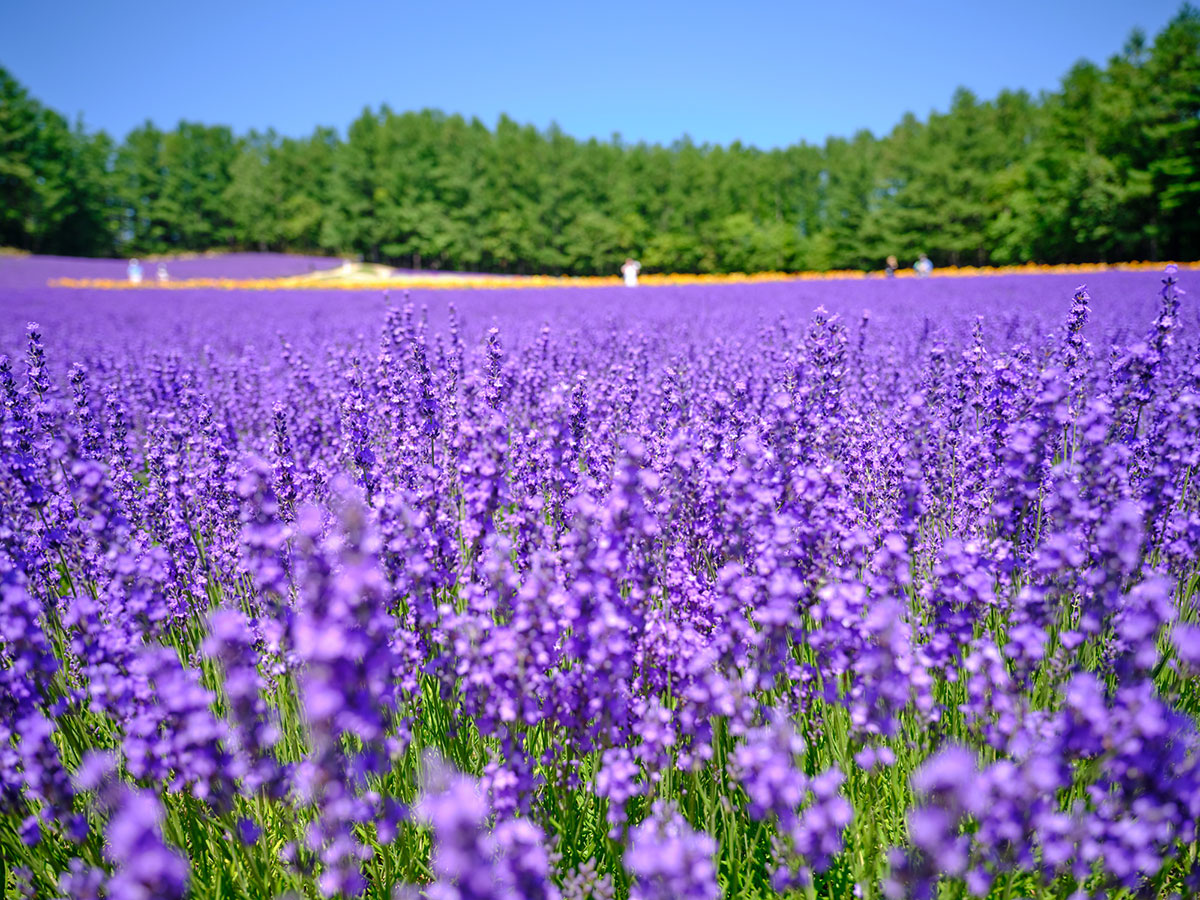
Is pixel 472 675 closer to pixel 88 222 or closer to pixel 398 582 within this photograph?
pixel 398 582

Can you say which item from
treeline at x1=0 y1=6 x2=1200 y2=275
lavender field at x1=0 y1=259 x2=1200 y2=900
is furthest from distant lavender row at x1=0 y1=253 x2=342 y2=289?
lavender field at x1=0 y1=259 x2=1200 y2=900

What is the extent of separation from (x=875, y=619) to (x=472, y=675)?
110 cm

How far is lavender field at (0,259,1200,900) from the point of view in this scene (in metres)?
1.48

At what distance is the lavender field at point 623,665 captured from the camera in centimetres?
148

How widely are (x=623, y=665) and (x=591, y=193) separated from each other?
5454 cm

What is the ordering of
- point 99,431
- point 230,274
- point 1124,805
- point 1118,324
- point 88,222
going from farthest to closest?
point 88,222 → point 230,274 → point 1118,324 → point 99,431 → point 1124,805

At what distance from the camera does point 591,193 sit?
5200 centimetres

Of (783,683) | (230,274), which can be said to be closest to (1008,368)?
(783,683)

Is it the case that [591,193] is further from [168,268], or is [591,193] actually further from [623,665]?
[623,665]

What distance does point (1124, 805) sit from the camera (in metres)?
1.55

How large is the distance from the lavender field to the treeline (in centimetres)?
3885

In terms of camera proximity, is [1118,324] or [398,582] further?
[1118,324]

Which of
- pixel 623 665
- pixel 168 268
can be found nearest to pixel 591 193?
pixel 168 268

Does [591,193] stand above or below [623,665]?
above
